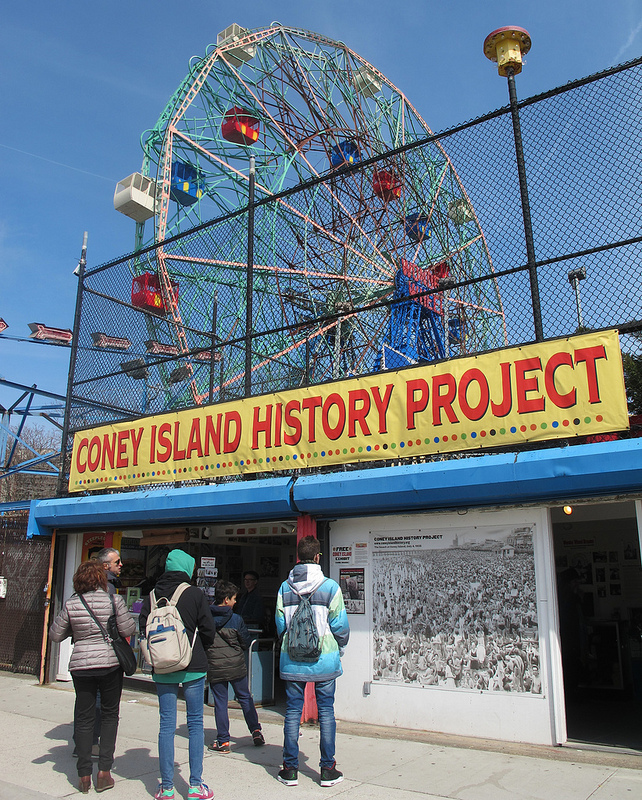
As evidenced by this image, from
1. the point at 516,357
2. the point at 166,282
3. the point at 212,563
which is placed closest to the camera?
the point at 516,357

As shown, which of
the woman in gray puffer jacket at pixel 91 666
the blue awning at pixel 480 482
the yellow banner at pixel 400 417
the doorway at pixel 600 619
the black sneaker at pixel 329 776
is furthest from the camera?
the doorway at pixel 600 619

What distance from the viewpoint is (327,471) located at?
7562mm

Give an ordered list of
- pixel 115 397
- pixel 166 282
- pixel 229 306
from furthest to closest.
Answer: pixel 229 306 → pixel 166 282 → pixel 115 397

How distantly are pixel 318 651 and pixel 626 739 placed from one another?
3.56 metres

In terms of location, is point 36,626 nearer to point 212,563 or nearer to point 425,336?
point 212,563

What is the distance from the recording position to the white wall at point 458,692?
574 centimetres

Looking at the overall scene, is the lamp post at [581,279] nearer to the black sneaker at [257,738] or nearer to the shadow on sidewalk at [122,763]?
the black sneaker at [257,738]

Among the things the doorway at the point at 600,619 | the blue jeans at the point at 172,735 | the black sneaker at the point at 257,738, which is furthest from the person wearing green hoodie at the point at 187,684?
the doorway at the point at 600,619

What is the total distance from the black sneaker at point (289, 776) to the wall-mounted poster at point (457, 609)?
76.6 inches

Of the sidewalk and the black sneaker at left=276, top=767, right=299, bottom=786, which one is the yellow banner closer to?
the sidewalk

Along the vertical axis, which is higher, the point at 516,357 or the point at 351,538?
the point at 516,357

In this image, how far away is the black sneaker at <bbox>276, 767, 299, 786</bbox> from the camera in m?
4.80

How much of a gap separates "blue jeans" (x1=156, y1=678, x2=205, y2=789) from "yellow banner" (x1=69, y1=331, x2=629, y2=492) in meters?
3.09

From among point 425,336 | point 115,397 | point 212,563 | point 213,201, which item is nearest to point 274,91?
point 213,201
